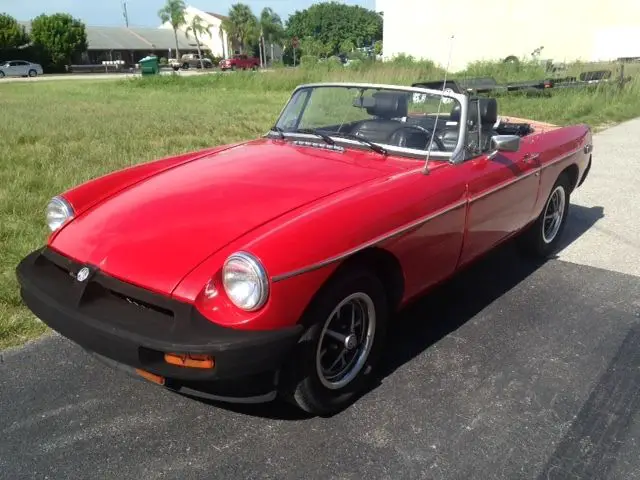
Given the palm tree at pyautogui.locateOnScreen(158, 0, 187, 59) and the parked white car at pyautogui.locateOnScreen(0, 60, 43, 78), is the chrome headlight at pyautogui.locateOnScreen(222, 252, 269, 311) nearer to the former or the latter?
the parked white car at pyautogui.locateOnScreen(0, 60, 43, 78)

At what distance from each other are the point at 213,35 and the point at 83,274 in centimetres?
8964

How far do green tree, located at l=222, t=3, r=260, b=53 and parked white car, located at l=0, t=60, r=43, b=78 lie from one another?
38.6 meters

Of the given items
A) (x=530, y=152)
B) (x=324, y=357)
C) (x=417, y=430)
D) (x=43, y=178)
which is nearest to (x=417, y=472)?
(x=417, y=430)

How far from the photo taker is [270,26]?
80250 millimetres

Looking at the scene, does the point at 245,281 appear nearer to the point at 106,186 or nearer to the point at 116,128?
the point at 106,186

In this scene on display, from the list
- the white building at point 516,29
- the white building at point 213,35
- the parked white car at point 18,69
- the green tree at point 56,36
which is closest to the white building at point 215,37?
the white building at point 213,35

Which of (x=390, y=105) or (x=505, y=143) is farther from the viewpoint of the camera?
(x=390, y=105)

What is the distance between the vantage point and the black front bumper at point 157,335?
2.13 meters

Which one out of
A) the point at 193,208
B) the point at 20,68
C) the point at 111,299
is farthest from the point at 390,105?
the point at 20,68

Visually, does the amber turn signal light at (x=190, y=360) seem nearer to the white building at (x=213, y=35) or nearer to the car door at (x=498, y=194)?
the car door at (x=498, y=194)

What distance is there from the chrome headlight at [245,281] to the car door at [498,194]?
5.02 feet

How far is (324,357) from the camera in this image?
2.66 m

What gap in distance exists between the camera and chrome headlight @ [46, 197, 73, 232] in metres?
2.98

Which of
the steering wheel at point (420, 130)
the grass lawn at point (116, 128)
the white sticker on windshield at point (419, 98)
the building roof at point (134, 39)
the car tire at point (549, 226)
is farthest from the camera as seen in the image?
the building roof at point (134, 39)
